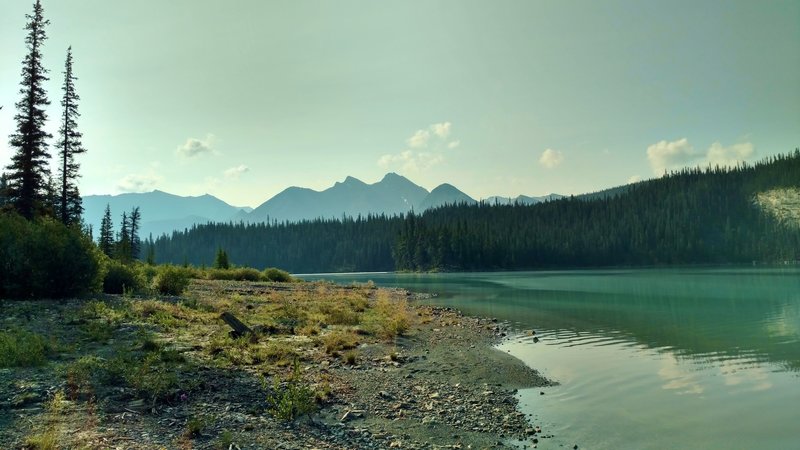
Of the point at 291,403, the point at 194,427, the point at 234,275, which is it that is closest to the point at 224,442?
the point at 194,427

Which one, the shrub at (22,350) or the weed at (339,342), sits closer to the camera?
the shrub at (22,350)

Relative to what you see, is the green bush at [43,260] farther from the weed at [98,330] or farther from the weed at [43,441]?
the weed at [43,441]

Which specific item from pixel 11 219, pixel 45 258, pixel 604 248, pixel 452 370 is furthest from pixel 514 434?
pixel 604 248

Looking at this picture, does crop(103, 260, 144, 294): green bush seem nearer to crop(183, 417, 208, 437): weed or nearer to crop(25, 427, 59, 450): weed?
crop(183, 417, 208, 437): weed

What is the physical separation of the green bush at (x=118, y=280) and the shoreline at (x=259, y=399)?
21.5 feet

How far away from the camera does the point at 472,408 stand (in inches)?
574

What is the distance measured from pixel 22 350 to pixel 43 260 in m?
11.9

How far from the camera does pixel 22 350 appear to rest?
1409cm

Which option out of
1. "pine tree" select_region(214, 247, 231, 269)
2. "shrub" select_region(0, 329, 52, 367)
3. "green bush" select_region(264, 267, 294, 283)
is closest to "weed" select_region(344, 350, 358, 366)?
"shrub" select_region(0, 329, 52, 367)

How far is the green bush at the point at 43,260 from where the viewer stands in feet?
75.5

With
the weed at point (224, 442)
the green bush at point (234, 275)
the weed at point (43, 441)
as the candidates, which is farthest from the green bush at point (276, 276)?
the weed at point (43, 441)

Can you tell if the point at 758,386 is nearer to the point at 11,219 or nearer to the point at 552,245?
the point at 11,219

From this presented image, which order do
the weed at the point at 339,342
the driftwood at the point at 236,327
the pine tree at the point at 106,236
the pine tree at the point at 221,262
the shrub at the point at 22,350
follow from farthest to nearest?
the pine tree at the point at 106,236 → the pine tree at the point at 221,262 → the weed at the point at 339,342 → the driftwood at the point at 236,327 → the shrub at the point at 22,350

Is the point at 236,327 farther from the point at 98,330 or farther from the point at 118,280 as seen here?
the point at 118,280
